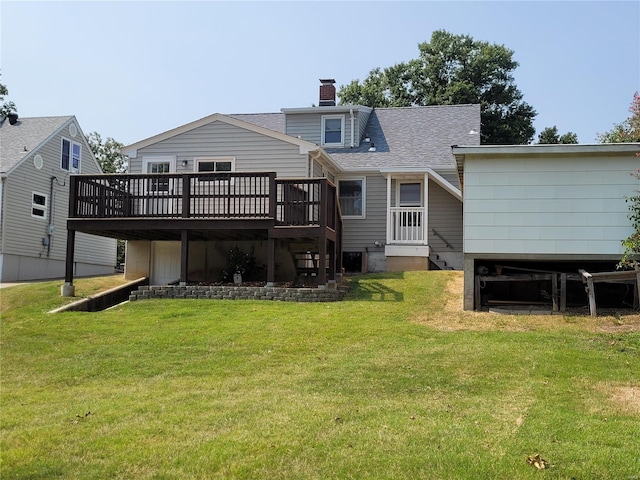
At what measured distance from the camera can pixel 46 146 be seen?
2511 cm

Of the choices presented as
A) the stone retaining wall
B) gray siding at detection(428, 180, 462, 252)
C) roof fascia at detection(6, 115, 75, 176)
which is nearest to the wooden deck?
the stone retaining wall

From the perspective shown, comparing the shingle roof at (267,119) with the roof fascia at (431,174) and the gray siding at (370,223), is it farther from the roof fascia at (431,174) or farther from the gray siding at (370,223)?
the roof fascia at (431,174)

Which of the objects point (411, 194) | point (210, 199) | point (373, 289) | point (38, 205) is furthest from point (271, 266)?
point (38, 205)

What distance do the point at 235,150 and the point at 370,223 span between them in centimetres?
472

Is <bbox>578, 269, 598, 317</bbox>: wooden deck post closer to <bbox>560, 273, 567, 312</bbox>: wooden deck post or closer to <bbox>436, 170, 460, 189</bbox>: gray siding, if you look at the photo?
<bbox>560, 273, 567, 312</bbox>: wooden deck post

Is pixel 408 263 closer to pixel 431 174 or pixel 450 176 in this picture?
pixel 431 174

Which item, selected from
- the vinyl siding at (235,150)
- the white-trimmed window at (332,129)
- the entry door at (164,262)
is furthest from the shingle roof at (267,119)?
the entry door at (164,262)

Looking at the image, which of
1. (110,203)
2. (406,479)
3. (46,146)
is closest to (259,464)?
(406,479)

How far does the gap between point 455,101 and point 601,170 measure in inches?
1011

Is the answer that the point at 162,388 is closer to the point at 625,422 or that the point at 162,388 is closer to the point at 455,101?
the point at 625,422

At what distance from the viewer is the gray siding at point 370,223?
19.9 metres

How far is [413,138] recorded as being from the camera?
73.4 ft

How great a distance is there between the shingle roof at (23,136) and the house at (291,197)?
297 inches

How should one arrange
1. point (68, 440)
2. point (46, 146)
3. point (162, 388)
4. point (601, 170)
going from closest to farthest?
1. point (68, 440)
2. point (162, 388)
3. point (601, 170)
4. point (46, 146)
